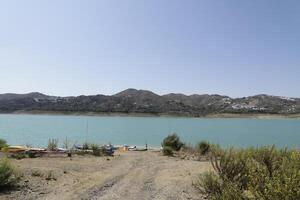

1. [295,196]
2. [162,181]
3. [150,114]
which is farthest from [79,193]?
[150,114]

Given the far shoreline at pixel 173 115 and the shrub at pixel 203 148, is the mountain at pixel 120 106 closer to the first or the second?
the far shoreline at pixel 173 115

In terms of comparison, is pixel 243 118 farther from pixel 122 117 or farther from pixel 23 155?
pixel 23 155

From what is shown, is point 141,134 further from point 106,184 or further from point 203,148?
point 106,184

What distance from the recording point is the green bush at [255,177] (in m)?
5.10

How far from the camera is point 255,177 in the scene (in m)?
6.04

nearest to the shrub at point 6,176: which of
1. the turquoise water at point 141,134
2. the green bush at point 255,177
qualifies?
the green bush at point 255,177

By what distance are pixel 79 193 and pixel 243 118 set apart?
591ft

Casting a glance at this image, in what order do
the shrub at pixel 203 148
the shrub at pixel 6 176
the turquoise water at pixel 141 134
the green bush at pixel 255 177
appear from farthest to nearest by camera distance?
1. the turquoise water at pixel 141 134
2. the shrub at pixel 203 148
3. the shrub at pixel 6 176
4. the green bush at pixel 255 177

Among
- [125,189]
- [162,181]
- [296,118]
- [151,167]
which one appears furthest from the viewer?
[296,118]

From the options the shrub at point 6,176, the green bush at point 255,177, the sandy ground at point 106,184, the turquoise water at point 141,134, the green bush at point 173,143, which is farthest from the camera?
the turquoise water at point 141,134

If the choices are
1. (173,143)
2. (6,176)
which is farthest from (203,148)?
(6,176)

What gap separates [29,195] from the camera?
9.91 meters

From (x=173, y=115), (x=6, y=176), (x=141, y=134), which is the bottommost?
(x=141, y=134)

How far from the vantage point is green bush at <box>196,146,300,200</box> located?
510 cm
